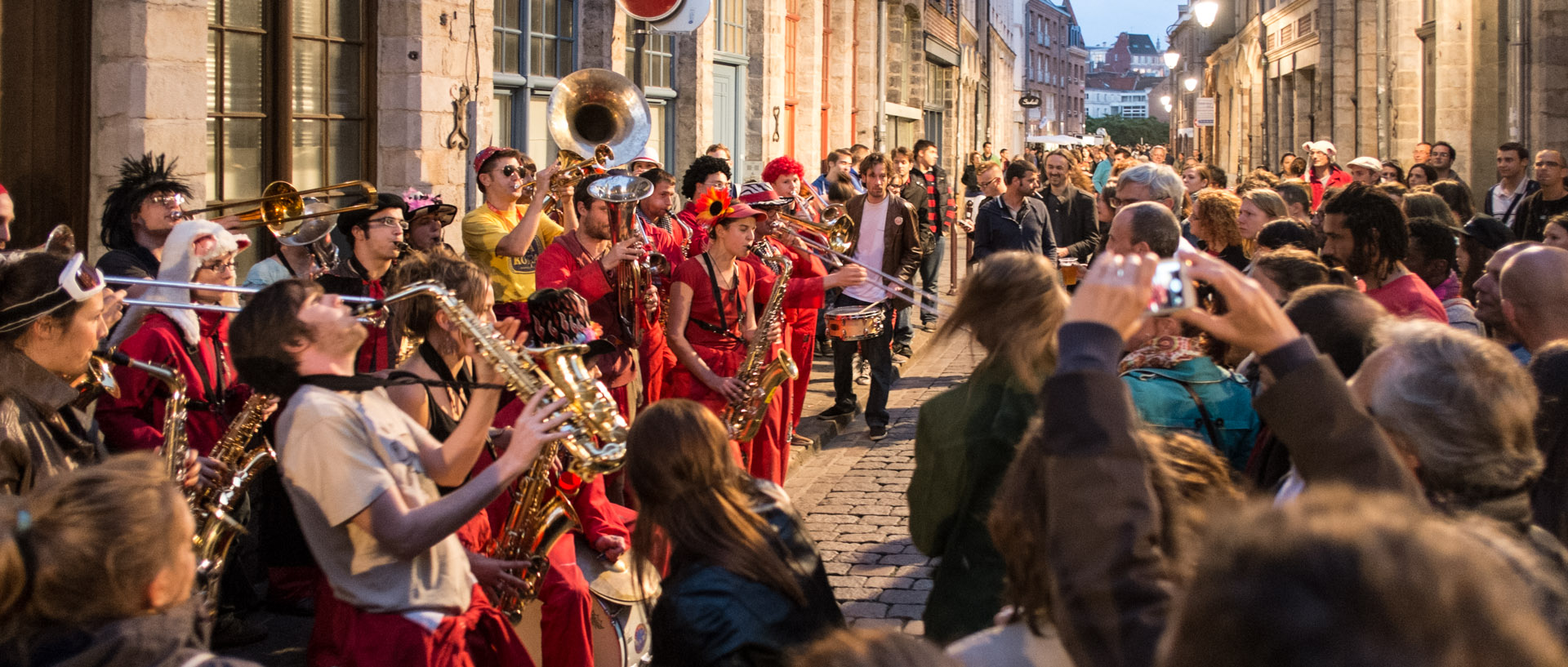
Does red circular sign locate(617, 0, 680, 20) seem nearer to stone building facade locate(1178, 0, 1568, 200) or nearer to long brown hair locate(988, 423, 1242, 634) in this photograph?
long brown hair locate(988, 423, 1242, 634)

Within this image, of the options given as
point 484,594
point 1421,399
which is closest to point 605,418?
point 484,594

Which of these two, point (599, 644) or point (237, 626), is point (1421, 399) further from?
point (237, 626)

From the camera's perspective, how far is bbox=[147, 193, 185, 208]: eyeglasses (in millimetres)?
5566

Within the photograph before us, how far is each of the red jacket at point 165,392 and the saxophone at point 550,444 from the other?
1.31 metres

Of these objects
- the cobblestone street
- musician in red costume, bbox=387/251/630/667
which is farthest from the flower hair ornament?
musician in red costume, bbox=387/251/630/667

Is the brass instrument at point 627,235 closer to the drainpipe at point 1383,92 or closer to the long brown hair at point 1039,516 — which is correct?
the long brown hair at point 1039,516

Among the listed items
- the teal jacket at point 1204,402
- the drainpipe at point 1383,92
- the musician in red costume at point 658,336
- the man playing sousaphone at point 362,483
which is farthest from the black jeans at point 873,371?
the drainpipe at point 1383,92

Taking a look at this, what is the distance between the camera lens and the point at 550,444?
12.4 feet

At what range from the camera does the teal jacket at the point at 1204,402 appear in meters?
3.62

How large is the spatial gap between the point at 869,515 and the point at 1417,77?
17.9 m

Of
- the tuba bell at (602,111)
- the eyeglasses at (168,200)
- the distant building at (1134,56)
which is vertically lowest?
the eyeglasses at (168,200)

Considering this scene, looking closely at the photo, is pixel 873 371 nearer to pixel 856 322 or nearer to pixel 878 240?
pixel 856 322

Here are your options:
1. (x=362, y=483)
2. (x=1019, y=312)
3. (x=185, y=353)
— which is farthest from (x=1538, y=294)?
(x=185, y=353)

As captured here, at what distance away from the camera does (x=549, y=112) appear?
8.10 meters
